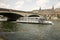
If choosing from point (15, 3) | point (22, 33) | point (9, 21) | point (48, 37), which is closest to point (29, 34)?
point (22, 33)

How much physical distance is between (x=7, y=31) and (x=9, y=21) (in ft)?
3.24

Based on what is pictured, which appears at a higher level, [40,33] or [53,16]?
[53,16]

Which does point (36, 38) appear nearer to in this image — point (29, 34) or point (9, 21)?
point (29, 34)

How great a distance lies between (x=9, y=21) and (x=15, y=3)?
107 cm

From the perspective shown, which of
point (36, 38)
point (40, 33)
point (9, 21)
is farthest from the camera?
point (9, 21)

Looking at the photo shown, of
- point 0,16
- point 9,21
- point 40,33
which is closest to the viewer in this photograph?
point 40,33

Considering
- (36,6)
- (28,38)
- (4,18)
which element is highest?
(36,6)

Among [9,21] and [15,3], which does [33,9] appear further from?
[9,21]

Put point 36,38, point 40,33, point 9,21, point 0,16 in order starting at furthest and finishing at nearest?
point 9,21, point 0,16, point 40,33, point 36,38

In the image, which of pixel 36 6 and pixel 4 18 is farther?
pixel 4 18

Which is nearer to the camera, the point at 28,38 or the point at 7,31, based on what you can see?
the point at 28,38

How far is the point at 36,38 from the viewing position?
3.05m

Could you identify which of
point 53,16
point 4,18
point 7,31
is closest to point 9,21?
point 4,18

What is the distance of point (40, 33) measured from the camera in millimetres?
3271
